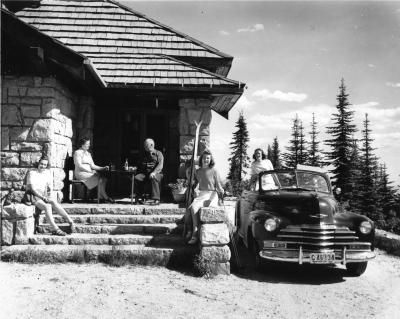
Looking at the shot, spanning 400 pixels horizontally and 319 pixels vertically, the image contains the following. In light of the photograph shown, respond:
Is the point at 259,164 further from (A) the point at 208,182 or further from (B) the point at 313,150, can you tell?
(B) the point at 313,150

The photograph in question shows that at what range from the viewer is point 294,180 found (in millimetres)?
6582

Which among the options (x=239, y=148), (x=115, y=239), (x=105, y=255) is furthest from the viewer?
(x=239, y=148)

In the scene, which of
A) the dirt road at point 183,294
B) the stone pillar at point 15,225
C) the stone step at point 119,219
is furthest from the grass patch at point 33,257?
the stone step at point 119,219

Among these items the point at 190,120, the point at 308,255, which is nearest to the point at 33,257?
the point at 308,255

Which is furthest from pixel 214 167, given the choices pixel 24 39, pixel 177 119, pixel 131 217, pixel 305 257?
pixel 24 39

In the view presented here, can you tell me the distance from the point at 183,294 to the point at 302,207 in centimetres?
230

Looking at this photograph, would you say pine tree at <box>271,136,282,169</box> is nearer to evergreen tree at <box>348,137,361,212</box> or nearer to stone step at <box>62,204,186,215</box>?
evergreen tree at <box>348,137,361,212</box>

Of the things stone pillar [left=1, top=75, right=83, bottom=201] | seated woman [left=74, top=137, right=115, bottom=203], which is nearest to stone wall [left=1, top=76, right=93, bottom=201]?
stone pillar [left=1, top=75, right=83, bottom=201]

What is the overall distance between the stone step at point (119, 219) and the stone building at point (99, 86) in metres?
1.12

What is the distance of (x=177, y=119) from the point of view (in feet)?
31.0

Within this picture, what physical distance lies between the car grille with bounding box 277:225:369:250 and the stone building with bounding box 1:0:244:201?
3.71 metres

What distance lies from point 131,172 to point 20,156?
2213 millimetres

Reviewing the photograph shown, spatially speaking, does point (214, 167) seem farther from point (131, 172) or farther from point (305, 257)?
point (305, 257)

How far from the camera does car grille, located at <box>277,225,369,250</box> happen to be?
203 inches
